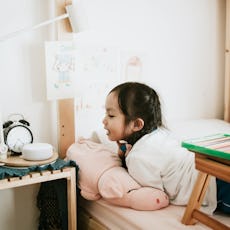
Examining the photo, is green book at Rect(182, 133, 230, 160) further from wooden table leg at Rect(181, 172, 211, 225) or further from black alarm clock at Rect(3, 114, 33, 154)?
black alarm clock at Rect(3, 114, 33, 154)

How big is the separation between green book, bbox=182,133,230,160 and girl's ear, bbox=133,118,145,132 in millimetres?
385

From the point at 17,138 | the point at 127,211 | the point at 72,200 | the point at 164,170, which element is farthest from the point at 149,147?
the point at 17,138

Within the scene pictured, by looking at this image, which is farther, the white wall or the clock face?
the white wall

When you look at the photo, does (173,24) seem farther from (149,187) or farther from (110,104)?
(149,187)

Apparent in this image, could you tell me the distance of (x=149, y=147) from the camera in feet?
4.79

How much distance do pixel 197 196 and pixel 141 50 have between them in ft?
3.32

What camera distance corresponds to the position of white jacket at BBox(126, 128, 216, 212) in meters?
1.40

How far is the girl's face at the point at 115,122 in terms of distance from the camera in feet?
5.06

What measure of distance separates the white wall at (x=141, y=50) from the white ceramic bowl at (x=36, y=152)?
27cm

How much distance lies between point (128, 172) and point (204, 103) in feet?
3.54

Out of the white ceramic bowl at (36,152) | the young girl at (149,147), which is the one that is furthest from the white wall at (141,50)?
the young girl at (149,147)

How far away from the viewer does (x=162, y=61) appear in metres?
2.12

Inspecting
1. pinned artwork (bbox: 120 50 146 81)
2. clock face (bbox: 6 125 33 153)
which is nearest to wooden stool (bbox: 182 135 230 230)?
clock face (bbox: 6 125 33 153)

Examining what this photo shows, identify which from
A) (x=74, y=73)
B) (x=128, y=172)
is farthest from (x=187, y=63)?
(x=128, y=172)
